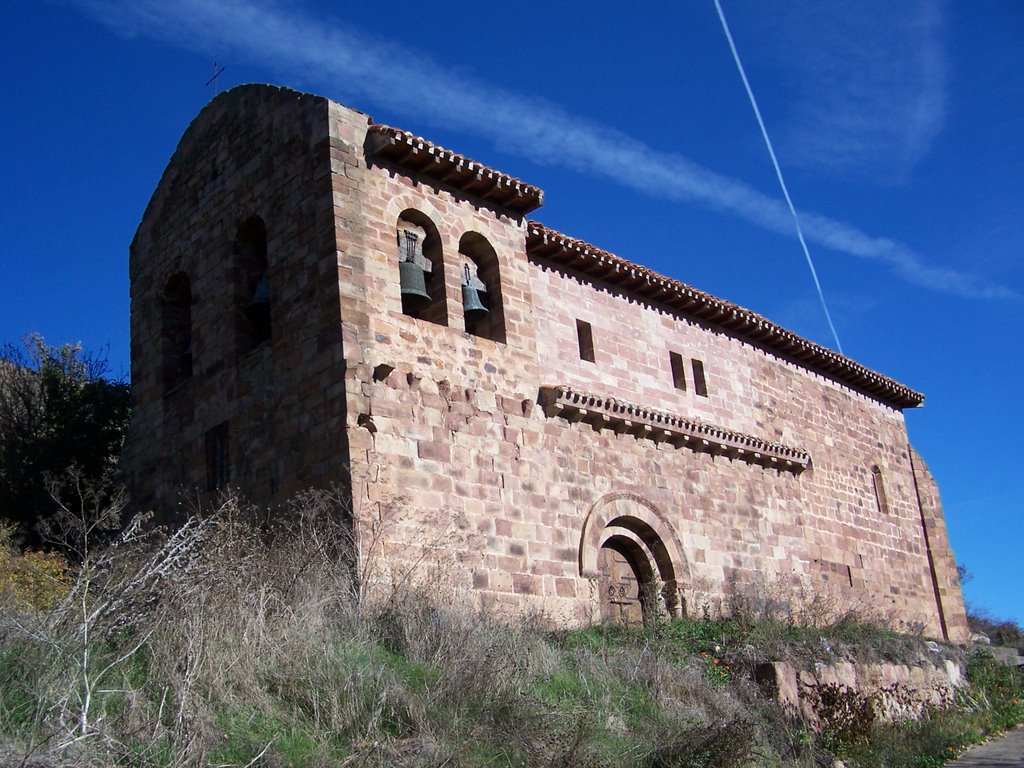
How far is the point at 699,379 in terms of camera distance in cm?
1870

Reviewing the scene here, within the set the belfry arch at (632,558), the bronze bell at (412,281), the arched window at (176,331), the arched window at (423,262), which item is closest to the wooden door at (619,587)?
the belfry arch at (632,558)

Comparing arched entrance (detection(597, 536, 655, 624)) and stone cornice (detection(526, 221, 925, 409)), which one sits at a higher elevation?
stone cornice (detection(526, 221, 925, 409))

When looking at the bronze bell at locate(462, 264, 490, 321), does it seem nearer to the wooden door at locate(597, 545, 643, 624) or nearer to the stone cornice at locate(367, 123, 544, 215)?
the stone cornice at locate(367, 123, 544, 215)

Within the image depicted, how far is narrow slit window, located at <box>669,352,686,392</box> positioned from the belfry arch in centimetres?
270

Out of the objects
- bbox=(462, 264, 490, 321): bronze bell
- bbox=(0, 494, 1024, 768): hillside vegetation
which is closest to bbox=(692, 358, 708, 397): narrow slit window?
bbox=(462, 264, 490, 321): bronze bell

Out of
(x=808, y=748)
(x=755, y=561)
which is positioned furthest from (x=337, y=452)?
(x=755, y=561)

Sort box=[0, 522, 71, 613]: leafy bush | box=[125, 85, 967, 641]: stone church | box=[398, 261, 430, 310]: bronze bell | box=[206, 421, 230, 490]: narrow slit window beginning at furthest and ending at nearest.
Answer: box=[206, 421, 230, 490]: narrow slit window, box=[398, 261, 430, 310]: bronze bell, box=[125, 85, 967, 641]: stone church, box=[0, 522, 71, 613]: leafy bush

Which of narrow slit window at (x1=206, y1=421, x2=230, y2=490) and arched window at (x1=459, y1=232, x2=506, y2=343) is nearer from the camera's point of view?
narrow slit window at (x1=206, y1=421, x2=230, y2=490)

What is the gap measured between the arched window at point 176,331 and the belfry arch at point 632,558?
22.1 ft

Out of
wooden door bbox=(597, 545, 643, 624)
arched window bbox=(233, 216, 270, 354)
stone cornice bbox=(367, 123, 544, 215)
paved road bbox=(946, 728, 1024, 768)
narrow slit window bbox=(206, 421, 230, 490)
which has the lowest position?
paved road bbox=(946, 728, 1024, 768)

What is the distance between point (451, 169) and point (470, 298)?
5.93ft

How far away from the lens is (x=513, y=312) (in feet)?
50.6

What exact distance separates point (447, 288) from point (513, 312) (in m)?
1.20

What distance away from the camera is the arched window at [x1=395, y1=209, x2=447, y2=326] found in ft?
47.4
